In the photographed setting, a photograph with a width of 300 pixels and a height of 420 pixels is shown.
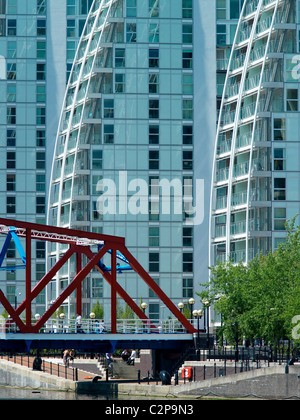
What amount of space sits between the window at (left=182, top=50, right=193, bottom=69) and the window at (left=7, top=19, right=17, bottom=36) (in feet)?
71.9

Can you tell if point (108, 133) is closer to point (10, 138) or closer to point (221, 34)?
point (10, 138)

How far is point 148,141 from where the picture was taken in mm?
109875

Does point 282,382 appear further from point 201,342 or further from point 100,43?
point 100,43

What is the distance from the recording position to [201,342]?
76.8 meters

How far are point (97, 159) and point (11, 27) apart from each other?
73.7 feet

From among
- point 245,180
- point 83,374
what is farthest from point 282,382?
point 245,180

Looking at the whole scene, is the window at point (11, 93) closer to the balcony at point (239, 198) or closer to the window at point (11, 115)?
the window at point (11, 115)

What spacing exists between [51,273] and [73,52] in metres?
57.2

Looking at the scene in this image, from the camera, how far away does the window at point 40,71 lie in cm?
12231

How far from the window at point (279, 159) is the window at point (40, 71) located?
1429 inches

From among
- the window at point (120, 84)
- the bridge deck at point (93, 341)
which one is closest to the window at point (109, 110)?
the window at point (120, 84)

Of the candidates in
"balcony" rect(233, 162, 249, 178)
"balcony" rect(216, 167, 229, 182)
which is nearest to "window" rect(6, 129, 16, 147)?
"balcony" rect(216, 167, 229, 182)

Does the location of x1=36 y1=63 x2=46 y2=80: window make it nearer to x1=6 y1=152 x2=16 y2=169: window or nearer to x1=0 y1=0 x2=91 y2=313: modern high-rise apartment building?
x1=0 y1=0 x2=91 y2=313: modern high-rise apartment building

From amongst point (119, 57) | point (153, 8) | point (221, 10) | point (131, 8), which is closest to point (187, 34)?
point (153, 8)
